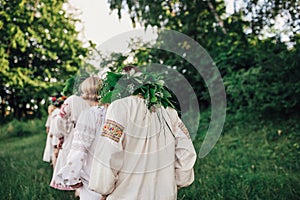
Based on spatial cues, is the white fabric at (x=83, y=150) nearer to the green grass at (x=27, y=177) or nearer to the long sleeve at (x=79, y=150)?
the long sleeve at (x=79, y=150)

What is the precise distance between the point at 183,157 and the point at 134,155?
451 millimetres

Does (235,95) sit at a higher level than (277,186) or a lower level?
higher

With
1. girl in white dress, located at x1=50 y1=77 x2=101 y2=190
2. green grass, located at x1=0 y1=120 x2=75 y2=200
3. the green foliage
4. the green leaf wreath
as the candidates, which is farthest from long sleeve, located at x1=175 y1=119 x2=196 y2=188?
the green foliage

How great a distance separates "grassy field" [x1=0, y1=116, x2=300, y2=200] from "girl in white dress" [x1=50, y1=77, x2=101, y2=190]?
773 millimetres

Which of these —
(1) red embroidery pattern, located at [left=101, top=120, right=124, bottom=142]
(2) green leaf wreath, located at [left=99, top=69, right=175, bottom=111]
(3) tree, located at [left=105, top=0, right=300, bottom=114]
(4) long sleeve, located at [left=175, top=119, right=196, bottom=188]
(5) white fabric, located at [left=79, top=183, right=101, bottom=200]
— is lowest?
(5) white fabric, located at [left=79, top=183, right=101, bottom=200]

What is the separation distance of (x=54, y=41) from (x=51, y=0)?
99.3 inches

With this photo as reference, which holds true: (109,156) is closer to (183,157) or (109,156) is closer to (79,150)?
(183,157)

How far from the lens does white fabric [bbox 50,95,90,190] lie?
580 cm

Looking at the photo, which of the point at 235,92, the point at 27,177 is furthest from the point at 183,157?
the point at 235,92

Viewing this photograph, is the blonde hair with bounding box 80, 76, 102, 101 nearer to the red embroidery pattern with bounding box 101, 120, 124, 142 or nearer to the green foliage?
the red embroidery pattern with bounding box 101, 120, 124, 142

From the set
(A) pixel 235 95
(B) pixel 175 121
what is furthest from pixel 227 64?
(B) pixel 175 121

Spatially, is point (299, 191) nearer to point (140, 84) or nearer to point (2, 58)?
point (140, 84)

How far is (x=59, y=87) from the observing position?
25.0 metres

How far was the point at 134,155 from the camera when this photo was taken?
3.30 metres
